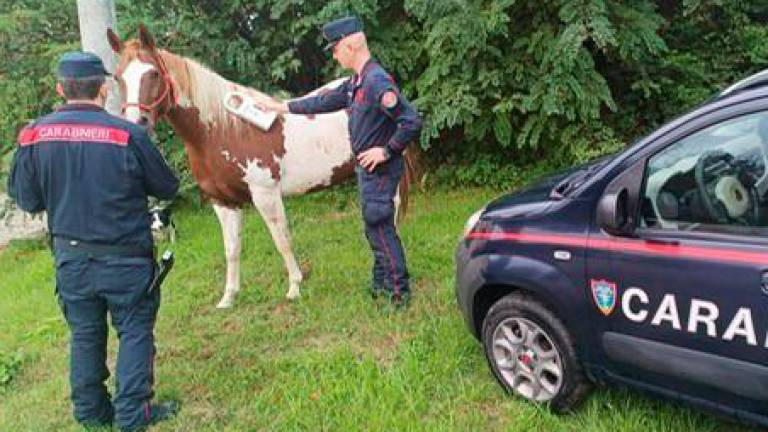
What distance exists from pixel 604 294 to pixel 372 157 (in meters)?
1.88

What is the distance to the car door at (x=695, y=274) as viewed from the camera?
255cm

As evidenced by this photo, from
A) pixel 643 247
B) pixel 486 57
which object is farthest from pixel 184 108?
pixel 486 57

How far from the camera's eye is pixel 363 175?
463 centimetres

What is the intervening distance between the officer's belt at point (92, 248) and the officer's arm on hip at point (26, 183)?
0.20 meters

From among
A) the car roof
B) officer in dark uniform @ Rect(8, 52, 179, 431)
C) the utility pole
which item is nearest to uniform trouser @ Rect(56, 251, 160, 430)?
officer in dark uniform @ Rect(8, 52, 179, 431)

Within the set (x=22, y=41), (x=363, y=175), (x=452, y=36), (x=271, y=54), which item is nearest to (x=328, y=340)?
(x=363, y=175)

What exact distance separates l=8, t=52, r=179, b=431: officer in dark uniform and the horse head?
92 centimetres

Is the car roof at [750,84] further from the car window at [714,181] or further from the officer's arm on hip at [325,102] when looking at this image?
the officer's arm on hip at [325,102]

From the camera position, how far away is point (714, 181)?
277cm

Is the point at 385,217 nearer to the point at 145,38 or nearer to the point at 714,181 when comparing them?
the point at 145,38

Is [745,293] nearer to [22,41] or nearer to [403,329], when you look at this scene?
[403,329]

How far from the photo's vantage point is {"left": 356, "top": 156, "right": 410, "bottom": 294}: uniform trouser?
4602 millimetres

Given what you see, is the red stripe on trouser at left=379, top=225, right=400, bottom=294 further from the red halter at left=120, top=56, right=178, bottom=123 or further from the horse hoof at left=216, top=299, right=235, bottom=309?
the red halter at left=120, top=56, right=178, bottom=123

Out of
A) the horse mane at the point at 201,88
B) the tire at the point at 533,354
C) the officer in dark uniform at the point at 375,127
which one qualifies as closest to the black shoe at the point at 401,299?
the officer in dark uniform at the point at 375,127
